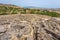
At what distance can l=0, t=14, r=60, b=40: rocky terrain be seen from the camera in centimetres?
842

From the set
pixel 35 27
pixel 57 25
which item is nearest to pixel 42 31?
pixel 35 27

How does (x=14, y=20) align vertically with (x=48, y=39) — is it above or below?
above

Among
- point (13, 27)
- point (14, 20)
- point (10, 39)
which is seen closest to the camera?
point (10, 39)

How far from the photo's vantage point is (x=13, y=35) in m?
8.36

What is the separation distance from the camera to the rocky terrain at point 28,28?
8416mm

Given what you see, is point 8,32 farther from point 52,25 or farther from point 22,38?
point 52,25

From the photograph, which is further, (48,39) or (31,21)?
(31,21)

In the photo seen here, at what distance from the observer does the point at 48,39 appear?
8.70 m

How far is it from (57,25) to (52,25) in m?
0.26

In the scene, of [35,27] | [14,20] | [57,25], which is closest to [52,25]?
[57,25]

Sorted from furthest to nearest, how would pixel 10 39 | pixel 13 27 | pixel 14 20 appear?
pixel 14 20, pixel 13 27, pixel 10 39

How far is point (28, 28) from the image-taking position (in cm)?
888

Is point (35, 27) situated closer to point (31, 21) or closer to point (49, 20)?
point (31, 21)

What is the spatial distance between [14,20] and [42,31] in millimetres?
1501
